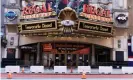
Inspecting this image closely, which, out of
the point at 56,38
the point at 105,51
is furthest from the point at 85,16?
the point at 105,51

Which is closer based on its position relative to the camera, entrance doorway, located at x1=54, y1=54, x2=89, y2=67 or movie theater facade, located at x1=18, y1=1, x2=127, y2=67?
movie theater facade, located at x1=18, y1=1, x2=127, y2=67

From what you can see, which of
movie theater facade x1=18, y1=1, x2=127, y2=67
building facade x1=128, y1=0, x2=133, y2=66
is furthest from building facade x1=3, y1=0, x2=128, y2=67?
building facade x1=128, y1=0, x2=133, y2=66

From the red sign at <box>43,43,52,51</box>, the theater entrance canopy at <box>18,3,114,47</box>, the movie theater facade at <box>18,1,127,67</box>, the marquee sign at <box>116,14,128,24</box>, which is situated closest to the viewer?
the theater entrance canopy at <box>18,3,114,47</box>

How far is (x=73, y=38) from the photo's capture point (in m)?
48.4

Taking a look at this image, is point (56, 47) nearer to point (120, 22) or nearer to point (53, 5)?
point (53, 5)

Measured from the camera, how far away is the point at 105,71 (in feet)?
119

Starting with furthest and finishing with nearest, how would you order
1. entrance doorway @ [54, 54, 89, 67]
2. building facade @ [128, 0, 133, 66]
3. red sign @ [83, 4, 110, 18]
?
building facade @ [128, 0, 133, 66] < entrance doorway @ [54, 54, 89, 67] < red sign @ [83, 4, 110, 18]

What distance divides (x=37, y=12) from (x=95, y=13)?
8080mm

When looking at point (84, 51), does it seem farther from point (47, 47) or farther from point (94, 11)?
point (94, 11)

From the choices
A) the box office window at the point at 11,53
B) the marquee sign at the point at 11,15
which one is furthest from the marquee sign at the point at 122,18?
the box office window at the point at 11,53

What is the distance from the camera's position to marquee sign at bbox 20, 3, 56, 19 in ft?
141

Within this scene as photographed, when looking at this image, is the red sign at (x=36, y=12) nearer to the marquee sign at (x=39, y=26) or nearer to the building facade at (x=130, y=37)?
the marquee sign at (x=39, y=26)

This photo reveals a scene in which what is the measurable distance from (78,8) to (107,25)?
5.56 meters

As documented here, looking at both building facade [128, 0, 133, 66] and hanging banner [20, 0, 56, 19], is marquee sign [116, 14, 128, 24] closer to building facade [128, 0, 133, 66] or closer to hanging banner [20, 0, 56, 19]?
building facade [128, 0, 133, 66]
